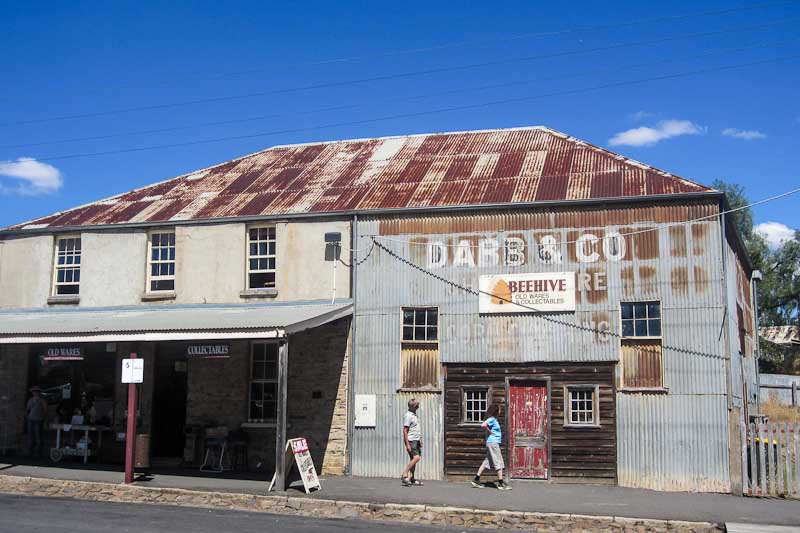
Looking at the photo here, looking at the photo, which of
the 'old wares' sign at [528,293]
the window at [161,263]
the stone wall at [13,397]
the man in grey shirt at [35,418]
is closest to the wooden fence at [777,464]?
the 'old wares' sign at [528,293]

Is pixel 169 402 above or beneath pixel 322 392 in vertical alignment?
beneath

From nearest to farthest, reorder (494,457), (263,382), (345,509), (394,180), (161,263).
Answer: (345,509), (494,457), (263,382), (161,263), (394,180)

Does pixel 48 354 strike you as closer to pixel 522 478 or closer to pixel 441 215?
pixel 441 215

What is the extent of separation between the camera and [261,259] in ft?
64.3

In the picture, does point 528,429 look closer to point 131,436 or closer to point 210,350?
point 210,350

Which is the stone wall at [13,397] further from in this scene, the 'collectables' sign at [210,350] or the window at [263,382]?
the 'collectables' sign at [210,350]

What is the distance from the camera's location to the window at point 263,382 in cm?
1902

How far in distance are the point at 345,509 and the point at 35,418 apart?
9928 millimetres

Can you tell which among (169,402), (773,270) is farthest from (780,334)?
(169,402)

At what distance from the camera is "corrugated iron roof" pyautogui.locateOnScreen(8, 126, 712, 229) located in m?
18.3

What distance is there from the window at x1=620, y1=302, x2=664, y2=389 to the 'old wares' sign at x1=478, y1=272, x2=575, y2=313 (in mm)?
1189

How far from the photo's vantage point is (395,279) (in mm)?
18375

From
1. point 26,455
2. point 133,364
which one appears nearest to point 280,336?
point 133,364

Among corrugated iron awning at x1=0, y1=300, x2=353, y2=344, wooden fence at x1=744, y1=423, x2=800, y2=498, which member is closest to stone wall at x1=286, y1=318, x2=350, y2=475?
corrugated iron awning at x1=0, y1=300, x2=353, y2=344
